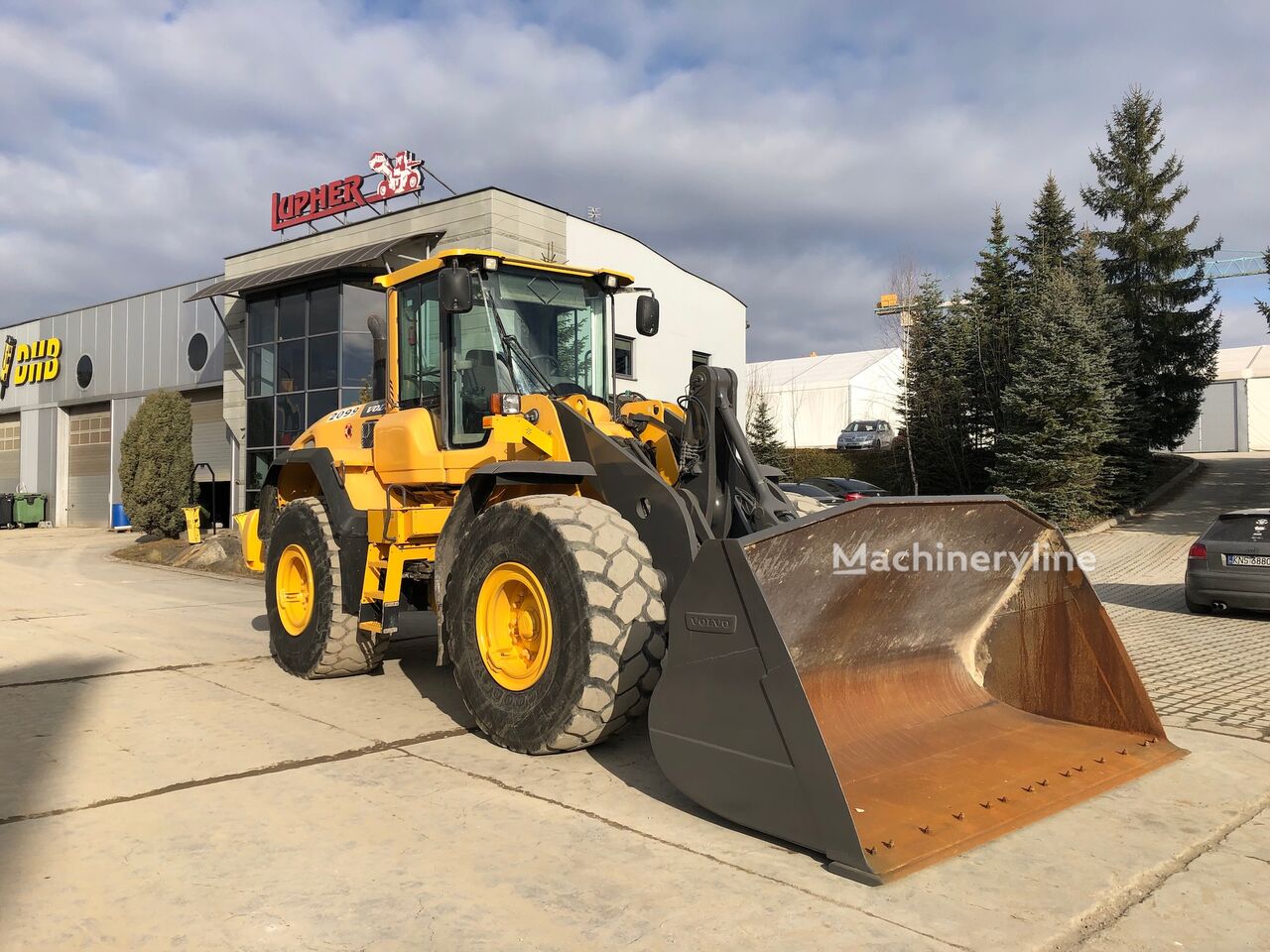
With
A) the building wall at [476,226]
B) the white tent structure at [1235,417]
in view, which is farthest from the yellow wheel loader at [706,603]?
the white tent structure at [1235,417]

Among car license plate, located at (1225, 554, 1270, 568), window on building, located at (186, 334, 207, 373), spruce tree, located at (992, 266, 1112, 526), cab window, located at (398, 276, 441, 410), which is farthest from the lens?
window on building, located at (186, 334, 207, 373)

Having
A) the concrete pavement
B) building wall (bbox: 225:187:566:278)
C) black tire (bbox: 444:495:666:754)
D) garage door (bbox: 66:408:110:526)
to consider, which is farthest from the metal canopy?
black tire (bbox: 444:495:666:754)

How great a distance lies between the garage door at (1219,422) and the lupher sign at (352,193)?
40873mm

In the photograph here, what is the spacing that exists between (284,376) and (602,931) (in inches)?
908

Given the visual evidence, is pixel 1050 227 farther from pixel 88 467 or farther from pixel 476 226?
pixel 88 467

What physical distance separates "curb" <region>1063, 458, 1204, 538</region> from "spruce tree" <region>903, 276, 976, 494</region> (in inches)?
149

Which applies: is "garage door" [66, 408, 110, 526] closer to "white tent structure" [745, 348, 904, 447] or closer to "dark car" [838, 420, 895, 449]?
"dark car" [838, 420, 895, 449]

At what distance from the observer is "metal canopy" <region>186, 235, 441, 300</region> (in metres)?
20.4

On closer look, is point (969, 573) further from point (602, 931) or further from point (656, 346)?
point (656, 346)

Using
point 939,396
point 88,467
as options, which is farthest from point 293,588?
point 88,467

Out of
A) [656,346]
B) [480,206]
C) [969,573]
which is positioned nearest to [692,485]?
[969,573]

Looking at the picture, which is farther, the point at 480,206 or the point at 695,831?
the point at 480,206

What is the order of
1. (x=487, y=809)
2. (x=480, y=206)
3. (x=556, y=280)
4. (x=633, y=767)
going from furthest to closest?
(x=480, y=206), (x=556, y=280), (x=633, y=767), (x=487, y=809)

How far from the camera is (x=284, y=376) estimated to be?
24.1 metres
